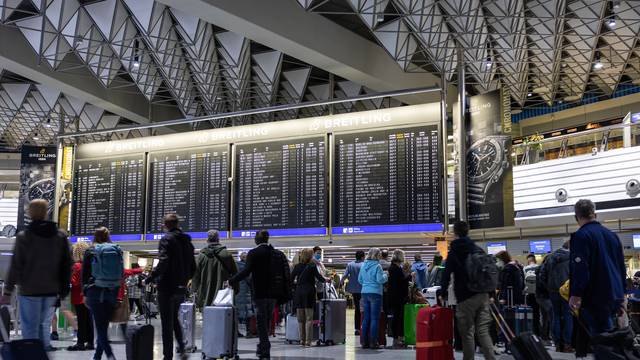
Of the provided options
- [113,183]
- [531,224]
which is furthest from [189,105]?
[531,224]

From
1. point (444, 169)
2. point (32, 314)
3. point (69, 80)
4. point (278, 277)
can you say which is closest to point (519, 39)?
point (444, 169)

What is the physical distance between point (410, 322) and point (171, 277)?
177 inches

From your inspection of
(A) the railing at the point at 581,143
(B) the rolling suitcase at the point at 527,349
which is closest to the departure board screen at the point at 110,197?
(A) the railing at the point at 581,143

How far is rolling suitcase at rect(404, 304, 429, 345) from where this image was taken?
1055 cm

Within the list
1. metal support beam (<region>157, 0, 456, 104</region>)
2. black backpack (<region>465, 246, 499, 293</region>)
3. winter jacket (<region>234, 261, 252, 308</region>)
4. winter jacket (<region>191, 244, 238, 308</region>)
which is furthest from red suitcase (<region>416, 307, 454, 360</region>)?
metal support beam (<region>157, 0, 456, 104</region>)

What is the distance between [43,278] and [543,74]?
2314 cm

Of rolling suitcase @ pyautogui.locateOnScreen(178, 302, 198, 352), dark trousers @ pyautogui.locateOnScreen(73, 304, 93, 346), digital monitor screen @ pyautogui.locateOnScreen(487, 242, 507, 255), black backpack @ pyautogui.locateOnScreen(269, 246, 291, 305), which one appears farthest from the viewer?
digital monitor screen @ pyautogui.locateOnScreen(487, 242, 507, 255)

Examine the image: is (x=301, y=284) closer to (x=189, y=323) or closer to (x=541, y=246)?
(x=189, y=323)

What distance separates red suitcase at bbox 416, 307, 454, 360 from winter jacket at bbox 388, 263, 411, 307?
11.5 ft

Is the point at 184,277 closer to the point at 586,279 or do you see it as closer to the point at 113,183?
the point at 586,279

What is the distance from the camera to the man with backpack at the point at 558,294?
32.0ft

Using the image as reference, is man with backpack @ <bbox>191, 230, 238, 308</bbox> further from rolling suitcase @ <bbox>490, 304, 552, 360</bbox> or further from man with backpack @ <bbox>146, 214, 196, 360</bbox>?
rolling suitcase @ <bbox>490, 304, 552, 360</bbox>

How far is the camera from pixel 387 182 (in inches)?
586

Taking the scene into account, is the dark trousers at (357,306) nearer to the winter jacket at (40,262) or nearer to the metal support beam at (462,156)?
the metal support beam at (462,156)
